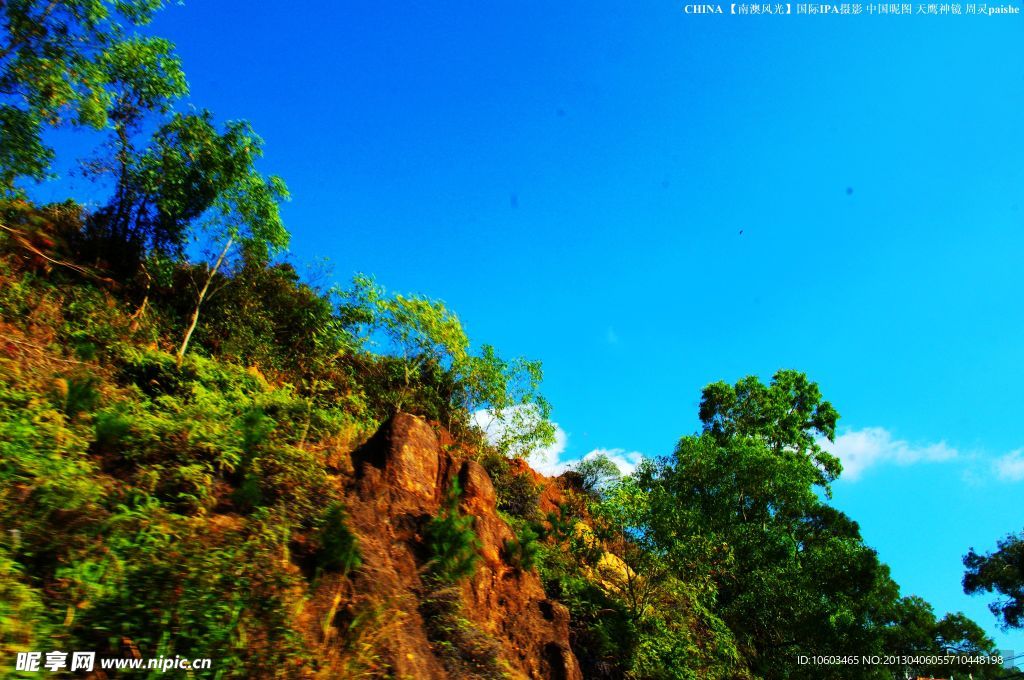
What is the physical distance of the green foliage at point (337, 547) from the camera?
22.1 feet

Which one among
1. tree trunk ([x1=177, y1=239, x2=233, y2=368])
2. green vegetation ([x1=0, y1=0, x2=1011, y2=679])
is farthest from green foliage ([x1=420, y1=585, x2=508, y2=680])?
tree trunk ([x1=177, y1=239, x2=233, y2=368])

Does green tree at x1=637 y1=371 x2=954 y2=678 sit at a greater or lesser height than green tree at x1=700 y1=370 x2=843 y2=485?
lesser

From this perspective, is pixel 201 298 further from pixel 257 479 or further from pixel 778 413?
pixel 778 413

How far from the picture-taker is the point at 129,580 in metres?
4.98

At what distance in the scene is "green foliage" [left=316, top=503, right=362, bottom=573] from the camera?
673 cm

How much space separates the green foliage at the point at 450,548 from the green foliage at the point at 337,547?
73.4 inches

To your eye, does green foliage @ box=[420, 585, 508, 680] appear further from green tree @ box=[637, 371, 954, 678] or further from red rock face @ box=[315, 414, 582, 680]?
green tree @ box=[637, 371, 954, 678]

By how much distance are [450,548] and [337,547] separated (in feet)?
8.10

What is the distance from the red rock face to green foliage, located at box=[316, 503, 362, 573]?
26cm

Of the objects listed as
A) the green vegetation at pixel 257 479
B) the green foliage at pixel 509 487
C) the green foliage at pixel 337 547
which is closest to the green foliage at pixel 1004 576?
the green vegetation at pixel 257 479

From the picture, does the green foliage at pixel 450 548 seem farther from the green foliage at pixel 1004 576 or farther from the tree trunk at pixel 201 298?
the green foliage at pixel 1004 576

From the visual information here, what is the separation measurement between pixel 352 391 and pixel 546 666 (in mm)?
11585

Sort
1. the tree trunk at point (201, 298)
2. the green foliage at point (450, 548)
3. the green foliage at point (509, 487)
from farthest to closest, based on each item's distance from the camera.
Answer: the green foliage at point (509, 487), the tree trunk at point (201, 298), the green foliage at point (450, 548)

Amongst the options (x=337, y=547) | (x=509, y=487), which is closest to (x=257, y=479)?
(x=337, y=547)
